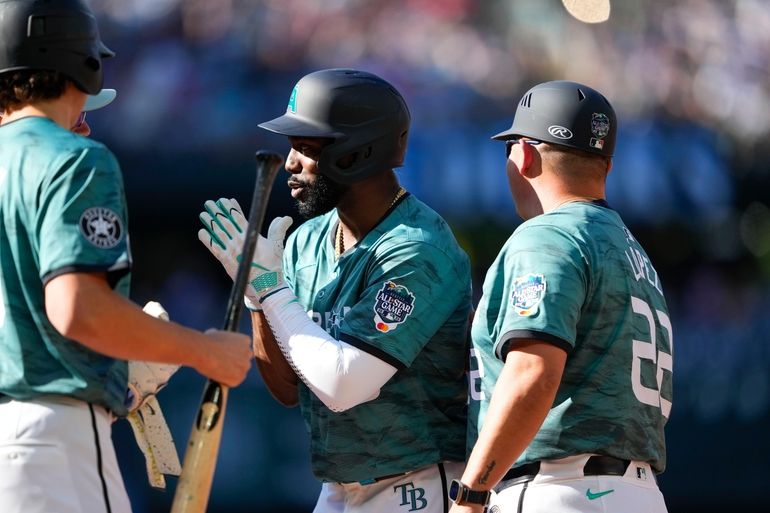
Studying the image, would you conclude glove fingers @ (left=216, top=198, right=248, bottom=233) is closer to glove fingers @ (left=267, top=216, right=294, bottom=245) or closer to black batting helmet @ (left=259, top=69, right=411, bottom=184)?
glove fingers @ (left=267, top=216, right=294, bottom=245)

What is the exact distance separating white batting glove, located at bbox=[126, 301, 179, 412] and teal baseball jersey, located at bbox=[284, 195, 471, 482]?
558 mm

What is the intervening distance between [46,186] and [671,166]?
5.95 metres

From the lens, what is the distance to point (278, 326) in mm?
3711

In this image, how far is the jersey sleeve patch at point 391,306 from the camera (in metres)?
3.68

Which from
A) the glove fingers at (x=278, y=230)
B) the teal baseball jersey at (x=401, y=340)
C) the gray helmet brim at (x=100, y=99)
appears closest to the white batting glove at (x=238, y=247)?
the glove fingers at (x=278, y=230)

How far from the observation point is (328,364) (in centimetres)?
360

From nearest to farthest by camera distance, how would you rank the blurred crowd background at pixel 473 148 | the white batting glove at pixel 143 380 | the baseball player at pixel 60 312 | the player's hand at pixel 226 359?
1. the baseball player at pixel 60 312
2. the player's hand at pixel 226 359
3. the white batting glove at pixel 143 380
4. the blurred crowd background at pixel 473 148

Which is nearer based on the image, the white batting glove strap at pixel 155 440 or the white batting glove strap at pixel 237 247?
the white batting glove strap at pixel 155 440

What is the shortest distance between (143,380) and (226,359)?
616mm

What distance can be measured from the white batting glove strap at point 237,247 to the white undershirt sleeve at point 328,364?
0.11 m

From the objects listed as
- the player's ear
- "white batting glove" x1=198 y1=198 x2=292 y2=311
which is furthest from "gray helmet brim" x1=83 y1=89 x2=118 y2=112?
the player's ear

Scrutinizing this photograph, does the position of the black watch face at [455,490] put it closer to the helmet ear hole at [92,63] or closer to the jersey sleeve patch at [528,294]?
the jersey sleeve patch at [528,294]


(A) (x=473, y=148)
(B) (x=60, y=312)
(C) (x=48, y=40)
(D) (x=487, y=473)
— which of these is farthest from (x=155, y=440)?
(A) (x=473, y=148)

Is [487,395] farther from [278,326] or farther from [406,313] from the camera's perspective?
[278,326]
